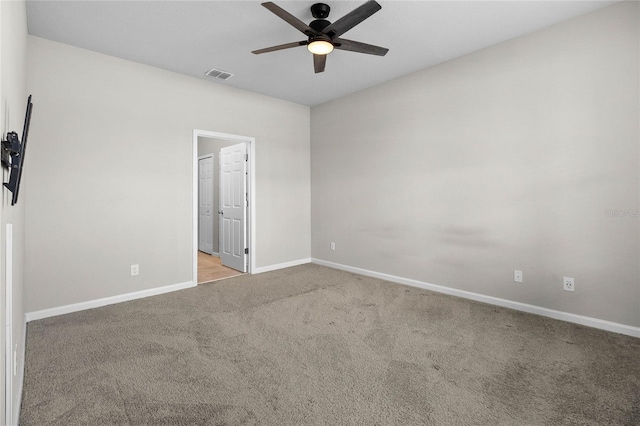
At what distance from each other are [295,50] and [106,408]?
3.46 meters

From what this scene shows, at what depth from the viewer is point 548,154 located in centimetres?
311

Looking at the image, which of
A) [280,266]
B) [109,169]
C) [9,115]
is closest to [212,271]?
[280,266]

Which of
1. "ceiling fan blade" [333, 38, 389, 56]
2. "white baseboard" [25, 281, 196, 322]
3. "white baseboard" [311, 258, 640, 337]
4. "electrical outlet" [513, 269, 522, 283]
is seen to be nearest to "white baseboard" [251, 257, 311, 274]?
"white baseboard" [25, 281, 196, 322]

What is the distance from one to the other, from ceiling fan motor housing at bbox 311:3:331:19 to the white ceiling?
0.04 metres

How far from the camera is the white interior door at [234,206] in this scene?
5074 mm

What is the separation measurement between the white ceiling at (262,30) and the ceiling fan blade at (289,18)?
0.29 metres

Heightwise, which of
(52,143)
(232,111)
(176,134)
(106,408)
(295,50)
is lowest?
(106,408)

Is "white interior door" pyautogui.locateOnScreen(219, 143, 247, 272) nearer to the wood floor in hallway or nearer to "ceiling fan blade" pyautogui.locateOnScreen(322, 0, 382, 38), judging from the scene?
the wood floor in hallway

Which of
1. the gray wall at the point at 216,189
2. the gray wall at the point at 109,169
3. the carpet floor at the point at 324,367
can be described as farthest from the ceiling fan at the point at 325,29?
the gray wall at the point at 216,189

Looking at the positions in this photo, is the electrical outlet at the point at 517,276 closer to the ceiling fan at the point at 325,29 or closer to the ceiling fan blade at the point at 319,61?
the ceiling fan at the point at 325,29

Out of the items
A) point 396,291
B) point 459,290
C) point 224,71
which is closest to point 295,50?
point 224,71

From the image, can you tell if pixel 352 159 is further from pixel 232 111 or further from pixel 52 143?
pixel 52 143

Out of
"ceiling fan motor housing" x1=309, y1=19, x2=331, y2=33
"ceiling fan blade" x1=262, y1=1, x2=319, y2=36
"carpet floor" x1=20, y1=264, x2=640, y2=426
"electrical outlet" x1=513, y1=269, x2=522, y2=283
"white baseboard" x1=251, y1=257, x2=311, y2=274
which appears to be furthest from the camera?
"white baseboard" x1=251, y1=257, x2=311, y2=274

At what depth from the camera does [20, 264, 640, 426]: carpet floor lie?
1.79 meters
